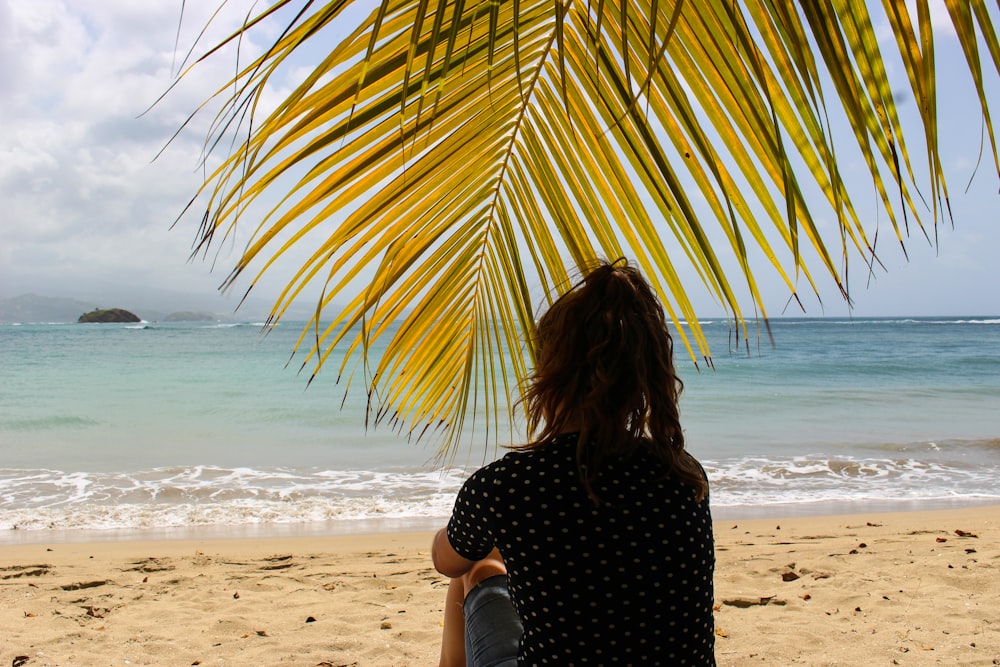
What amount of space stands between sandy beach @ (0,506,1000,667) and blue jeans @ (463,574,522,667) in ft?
4.64

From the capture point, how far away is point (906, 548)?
4.92m

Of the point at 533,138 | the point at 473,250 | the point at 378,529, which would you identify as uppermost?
the point at 533,138

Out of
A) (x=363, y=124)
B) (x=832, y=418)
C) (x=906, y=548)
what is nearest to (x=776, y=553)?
(x=906, y=548)

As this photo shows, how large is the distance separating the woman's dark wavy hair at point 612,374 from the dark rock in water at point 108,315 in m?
76.3

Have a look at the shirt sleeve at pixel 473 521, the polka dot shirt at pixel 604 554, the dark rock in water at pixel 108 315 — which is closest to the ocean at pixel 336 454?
the polka dot shirt at pixel 604 554

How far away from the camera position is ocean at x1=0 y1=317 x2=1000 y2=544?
6883 mm

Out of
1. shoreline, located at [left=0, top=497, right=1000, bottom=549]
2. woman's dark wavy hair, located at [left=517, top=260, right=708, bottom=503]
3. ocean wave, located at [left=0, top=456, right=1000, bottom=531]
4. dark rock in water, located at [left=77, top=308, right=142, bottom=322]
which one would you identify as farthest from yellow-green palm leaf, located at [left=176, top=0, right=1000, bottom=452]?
dark rock in water, located at [left=77, top=308, right=142, bottom=322]

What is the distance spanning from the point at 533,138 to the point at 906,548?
4704mm

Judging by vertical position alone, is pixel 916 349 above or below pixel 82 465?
above

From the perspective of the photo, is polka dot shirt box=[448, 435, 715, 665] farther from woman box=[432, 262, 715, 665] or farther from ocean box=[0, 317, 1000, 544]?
ocean box=[0, 317, 1000, 544]

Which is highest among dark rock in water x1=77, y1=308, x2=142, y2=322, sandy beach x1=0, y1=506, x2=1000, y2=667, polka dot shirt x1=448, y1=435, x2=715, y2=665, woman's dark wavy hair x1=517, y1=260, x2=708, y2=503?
dark rock in water x1=77, y1=308, x2=142, y2=322

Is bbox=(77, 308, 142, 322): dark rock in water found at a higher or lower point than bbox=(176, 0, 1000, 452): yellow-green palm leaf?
higher

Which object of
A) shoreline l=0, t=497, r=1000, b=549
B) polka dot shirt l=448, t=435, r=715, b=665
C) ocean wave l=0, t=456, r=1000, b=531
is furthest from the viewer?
ocean wave l=0, t=456, r=1000, b=531

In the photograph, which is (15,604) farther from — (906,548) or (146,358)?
(146,358)
